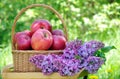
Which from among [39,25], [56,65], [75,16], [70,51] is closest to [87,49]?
[70,51]

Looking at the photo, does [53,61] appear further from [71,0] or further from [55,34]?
[71,0]

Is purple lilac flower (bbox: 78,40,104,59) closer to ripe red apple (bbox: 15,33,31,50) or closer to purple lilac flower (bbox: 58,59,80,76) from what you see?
purple lilac flower (bbox: 58,59,80,76)

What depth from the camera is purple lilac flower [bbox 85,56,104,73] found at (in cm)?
228

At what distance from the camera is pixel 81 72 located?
7.63 ft

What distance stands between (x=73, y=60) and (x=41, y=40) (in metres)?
0.22

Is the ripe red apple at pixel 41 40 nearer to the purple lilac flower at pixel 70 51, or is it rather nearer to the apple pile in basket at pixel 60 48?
the apple pile in basket at pixel 60 48

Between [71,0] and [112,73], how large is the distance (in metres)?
2.97

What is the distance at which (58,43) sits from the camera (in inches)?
94.5

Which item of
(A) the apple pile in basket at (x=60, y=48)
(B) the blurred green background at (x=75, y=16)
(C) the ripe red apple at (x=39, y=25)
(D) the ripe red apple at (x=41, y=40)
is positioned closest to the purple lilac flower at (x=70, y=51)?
(A) the apple pile in basket at (x=60, y=48)

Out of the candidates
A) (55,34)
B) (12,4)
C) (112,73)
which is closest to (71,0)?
(12,4)

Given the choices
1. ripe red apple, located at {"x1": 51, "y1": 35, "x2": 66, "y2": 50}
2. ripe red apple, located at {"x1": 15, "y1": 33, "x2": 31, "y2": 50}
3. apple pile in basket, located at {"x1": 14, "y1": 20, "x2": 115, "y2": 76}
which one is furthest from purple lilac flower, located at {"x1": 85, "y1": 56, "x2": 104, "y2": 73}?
ripe red apple, located at {"x1": 15, "y1": 33, "x2": 31, "y2": 50}

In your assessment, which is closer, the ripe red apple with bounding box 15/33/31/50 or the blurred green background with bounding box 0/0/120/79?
the ripe red apple with bounding box 15/33/31/50

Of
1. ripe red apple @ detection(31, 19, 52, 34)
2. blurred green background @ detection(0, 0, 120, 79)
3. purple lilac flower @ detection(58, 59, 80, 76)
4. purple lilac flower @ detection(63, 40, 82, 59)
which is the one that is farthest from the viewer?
blurred green background @ detection(0, 0, 120, 79)

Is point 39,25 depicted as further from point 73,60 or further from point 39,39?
point 73,60
